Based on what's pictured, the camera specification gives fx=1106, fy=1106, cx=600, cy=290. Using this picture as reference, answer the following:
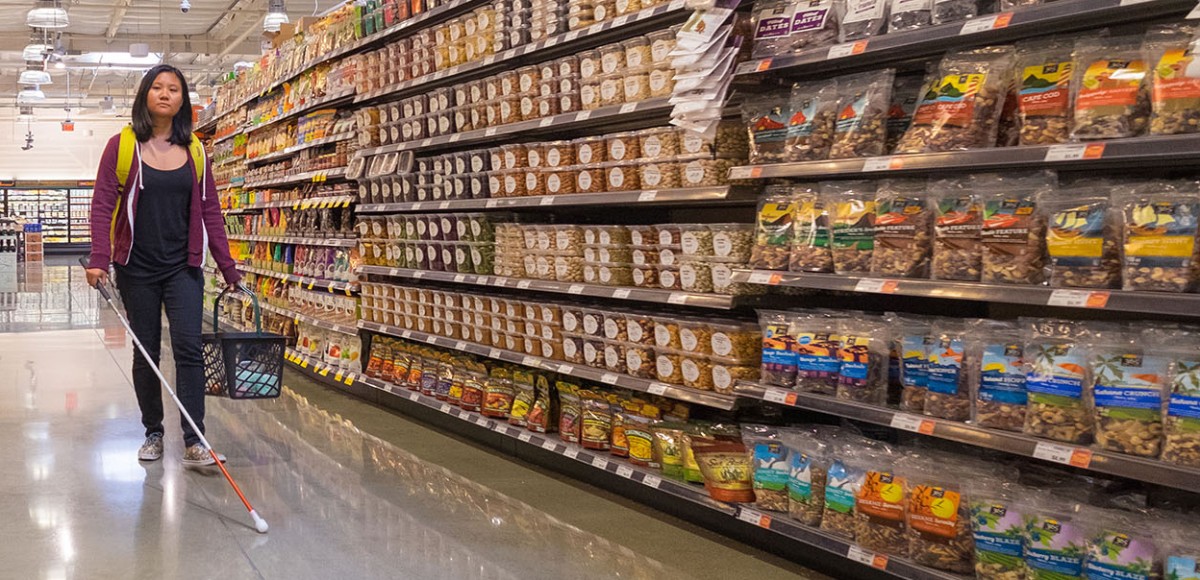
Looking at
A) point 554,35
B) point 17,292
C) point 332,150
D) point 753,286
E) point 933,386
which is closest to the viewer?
point 933,386

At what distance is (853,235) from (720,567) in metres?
1.16

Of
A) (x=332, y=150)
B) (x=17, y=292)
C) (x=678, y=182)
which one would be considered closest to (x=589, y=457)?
(x=678, y=182)

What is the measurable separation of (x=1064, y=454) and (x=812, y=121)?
1329mm

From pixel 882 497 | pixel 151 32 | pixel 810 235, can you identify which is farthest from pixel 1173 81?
pixel 151 32

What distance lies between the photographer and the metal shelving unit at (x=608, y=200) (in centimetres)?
389

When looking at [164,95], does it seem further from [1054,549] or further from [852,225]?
[1054,549]

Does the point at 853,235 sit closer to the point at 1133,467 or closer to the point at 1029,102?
the point at 1029,102

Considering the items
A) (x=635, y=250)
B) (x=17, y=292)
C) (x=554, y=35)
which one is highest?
(x=554, y=35)

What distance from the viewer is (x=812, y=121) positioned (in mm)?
3502

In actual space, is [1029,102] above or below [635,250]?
above

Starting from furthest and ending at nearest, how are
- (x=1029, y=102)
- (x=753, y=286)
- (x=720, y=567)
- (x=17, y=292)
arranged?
(x=17, y=292), (x=753, y=286), (x=720, y=567), (x=1029, y=102)

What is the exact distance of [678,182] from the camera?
4125mm

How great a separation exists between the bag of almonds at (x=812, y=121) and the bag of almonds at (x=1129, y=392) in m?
1.13

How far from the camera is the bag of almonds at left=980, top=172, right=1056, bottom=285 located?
2842 mm
